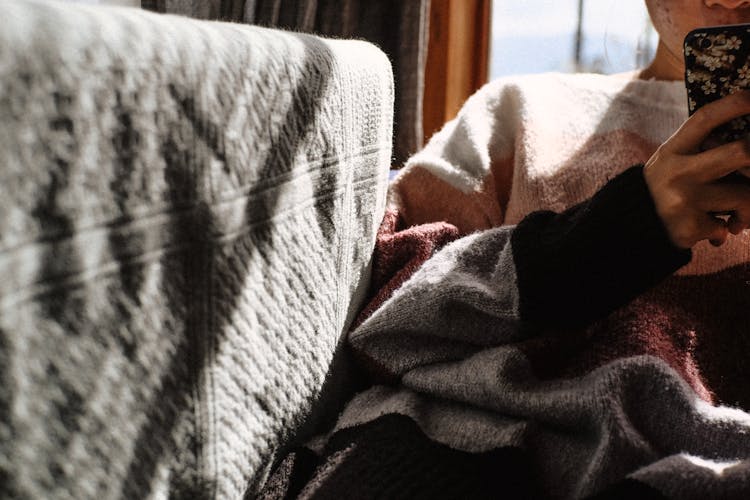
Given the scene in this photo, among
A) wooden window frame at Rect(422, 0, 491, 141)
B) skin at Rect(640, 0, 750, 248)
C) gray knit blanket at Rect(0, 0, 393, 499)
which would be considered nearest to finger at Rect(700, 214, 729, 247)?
skin at Rect(640, 0, 750, 248)

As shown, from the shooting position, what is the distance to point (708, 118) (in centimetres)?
50

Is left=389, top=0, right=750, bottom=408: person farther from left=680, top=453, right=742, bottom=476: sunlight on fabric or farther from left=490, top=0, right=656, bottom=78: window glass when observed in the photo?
left=490, top=0, right=656, bottom=78: window glass

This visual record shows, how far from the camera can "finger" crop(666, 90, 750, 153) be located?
0.49 metres

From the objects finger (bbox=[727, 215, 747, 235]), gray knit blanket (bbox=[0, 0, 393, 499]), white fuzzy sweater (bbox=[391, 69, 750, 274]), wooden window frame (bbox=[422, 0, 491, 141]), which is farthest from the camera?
wooden window frame (bbox=[422, 0, 491, 141])

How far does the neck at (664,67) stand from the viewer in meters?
0.78

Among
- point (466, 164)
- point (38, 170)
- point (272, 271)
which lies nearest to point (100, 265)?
point (38, 170)

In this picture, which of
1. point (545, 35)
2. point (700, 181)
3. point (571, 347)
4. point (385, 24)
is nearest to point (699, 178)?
point (700, 181)

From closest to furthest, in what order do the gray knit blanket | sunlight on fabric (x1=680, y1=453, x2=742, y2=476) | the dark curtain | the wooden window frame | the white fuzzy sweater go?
1. the gray knit blanket
2. sunlight on fabric (x1=680, y1=453, x2=742, y2=476)
3. the white fuzzy sweater
4. the dark curtain
5. the wooden window frame

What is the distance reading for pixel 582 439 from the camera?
1.56 feet

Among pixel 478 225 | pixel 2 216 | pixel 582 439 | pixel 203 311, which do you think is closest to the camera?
pixel 2 216

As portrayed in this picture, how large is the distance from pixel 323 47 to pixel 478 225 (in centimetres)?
Result: 30

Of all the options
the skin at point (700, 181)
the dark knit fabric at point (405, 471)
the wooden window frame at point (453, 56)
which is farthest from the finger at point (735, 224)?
the wooden window frame at point (453, 56)

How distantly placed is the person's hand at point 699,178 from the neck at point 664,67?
0.31 m

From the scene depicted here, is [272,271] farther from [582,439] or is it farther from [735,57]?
[735,57]
